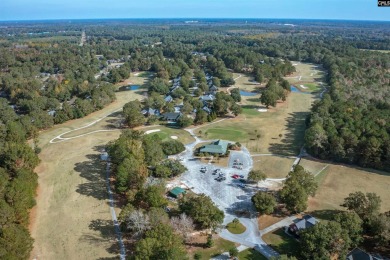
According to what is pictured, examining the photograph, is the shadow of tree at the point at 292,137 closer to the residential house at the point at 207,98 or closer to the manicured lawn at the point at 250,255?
the residential house at the point at 207,98

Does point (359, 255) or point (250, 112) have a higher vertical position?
point (250, 112)

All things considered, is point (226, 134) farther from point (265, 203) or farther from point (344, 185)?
point (265, 203)

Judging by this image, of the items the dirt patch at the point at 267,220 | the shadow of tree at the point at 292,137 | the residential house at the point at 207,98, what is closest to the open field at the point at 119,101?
the residential house at the point at 207,98

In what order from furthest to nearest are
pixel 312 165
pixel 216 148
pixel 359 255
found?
pixel 216 148 < pixel 312 165 < pixel 359 255

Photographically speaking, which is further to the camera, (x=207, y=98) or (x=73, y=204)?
(x=207, y=98)

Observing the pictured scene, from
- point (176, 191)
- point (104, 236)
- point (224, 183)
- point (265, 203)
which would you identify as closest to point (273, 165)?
point (224, 183)

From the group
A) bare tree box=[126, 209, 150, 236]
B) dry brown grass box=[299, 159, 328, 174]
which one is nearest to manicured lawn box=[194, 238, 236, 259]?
bare tree box=[126, 209, 150, 236]
